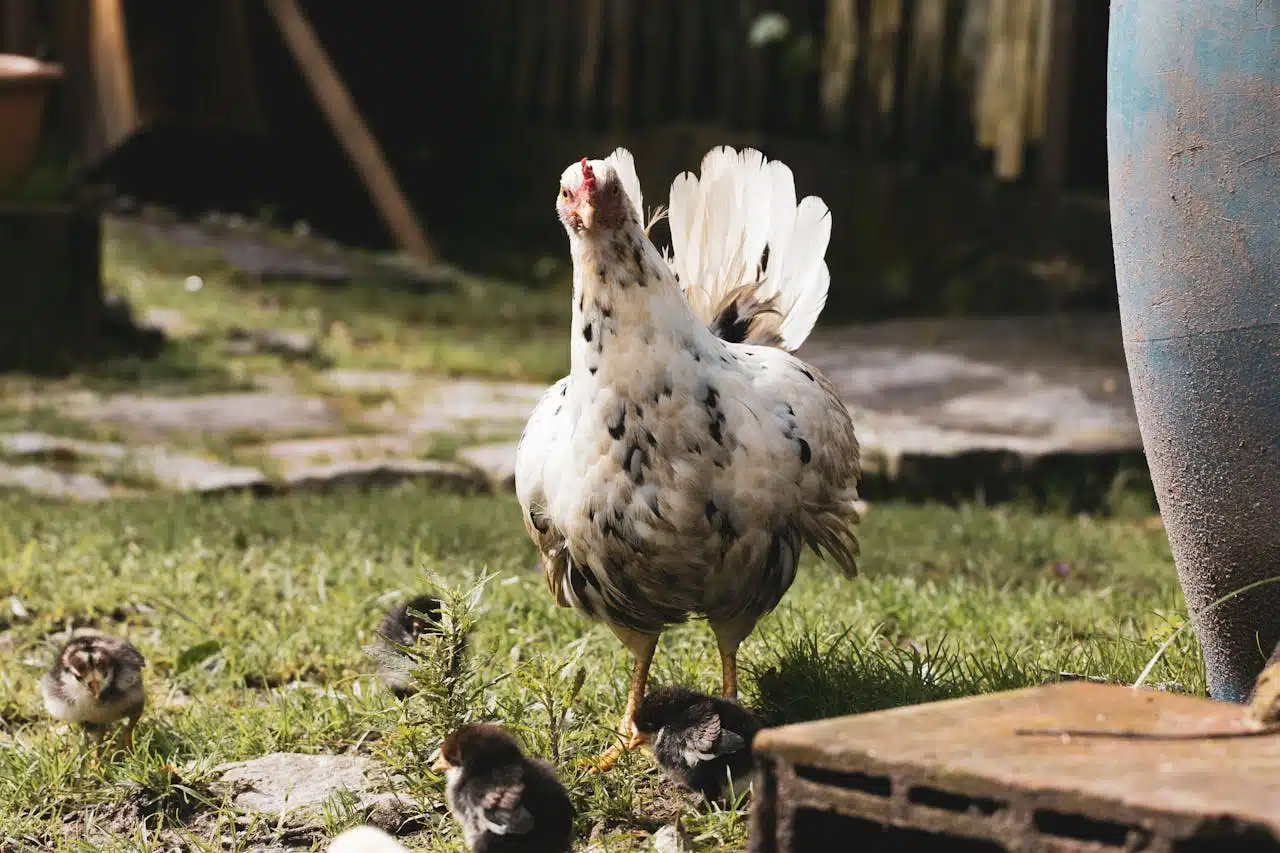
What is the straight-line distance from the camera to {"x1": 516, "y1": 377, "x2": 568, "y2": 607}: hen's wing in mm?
3562

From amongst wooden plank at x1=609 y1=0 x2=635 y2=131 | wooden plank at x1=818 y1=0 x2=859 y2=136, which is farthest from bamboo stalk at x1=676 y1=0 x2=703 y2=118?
wooden plank at x1=818 y1=0 x2=859 y2=136

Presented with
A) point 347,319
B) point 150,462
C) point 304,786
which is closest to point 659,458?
point 304,786

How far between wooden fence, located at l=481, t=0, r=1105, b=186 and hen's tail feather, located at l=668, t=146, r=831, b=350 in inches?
239

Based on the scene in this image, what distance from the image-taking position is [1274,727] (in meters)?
2.38

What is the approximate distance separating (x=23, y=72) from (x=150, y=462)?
9.57 ft

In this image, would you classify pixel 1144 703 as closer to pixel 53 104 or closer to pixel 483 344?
pixel 483 344

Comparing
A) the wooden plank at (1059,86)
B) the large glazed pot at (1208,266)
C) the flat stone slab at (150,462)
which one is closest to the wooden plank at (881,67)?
the wooden plank at (1059,86)

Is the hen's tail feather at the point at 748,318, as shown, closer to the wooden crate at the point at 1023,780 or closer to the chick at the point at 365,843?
the wooden crate at the point at 1023,780

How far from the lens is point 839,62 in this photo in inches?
436

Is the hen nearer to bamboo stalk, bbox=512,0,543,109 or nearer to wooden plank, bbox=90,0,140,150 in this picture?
wooden plank, bbox=90,0,140,150

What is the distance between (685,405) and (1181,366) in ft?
3.06

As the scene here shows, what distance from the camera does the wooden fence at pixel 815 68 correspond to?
10.0 metres

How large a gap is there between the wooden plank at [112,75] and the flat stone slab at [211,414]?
124 inches

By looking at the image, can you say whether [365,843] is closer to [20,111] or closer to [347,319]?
[20,111]
